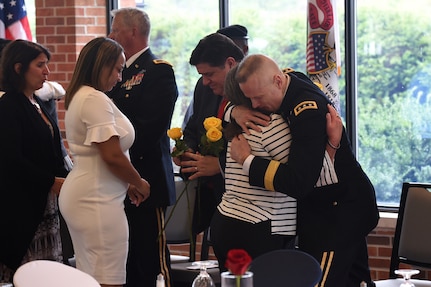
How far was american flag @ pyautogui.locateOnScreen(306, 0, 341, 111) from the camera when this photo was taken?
490 centimetres

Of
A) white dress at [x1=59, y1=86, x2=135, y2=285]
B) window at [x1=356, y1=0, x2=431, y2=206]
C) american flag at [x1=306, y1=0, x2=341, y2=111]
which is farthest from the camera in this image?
window at [x1=356, y1=0, x2=431, y2=206]

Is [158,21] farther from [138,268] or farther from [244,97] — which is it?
[244,97]

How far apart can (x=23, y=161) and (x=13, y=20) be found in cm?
230

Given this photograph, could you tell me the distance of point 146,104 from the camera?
4320 mm

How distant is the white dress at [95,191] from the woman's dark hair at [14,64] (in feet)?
1.50

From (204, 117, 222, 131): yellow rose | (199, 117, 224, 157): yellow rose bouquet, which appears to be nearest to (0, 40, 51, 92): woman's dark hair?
(199, 117, 224, 157): yellow rose bouquet

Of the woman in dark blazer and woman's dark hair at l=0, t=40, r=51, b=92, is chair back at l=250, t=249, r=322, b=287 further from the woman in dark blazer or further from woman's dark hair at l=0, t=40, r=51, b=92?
woman's dark hair at l=0, t=40, r=51, b=92

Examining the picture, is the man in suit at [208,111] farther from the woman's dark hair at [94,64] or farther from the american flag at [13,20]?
the american flag at [13,20]

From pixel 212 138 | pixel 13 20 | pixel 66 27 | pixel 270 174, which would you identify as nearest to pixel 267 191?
pixel 270 174

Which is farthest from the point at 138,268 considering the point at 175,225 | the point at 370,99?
the point at 370,99

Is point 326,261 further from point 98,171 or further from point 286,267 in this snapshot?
point 98,171

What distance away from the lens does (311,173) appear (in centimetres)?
321

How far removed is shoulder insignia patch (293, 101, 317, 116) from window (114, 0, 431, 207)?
86.0 inches

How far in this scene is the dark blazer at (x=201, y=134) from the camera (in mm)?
4297
